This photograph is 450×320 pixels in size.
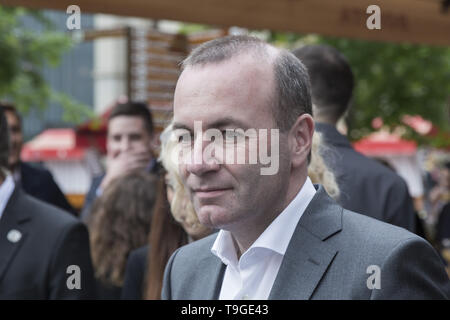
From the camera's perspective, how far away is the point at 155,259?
349cm

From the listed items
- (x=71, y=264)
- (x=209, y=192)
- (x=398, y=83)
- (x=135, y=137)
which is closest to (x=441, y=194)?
(x=398, y=83)

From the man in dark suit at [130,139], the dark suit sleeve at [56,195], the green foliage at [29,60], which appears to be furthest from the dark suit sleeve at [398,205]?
the green foliage at [29,60]

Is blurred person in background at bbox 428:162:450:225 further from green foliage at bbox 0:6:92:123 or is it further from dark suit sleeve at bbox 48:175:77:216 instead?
green foliage at bbox 0:6:92:123

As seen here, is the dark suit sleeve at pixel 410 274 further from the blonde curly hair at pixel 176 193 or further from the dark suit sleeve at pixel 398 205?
Result: the dark suit sleeve at pixel 398 205

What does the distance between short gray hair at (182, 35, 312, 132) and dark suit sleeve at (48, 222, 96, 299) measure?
1.58 meters

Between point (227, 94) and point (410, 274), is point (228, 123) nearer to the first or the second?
point (227, 94)

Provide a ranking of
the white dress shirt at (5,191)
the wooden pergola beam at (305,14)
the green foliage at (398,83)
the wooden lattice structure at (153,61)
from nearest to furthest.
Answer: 1. the white dress shirt at (5,191)
2. the wooden pergola beam at (305,14)
3. the wooden lattice structure at (153,61)
4. the green foliage at (398,83)

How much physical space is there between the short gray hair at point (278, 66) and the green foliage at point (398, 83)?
370 inches

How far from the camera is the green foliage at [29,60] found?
10.7m

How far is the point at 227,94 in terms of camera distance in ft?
5.58

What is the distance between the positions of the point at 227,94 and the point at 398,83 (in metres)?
10.4

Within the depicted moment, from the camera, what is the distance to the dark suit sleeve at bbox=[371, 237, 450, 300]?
1682 millimetres

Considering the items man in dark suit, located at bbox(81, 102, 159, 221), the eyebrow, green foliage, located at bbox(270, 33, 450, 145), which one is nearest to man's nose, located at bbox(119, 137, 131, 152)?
man in dark suit, located at bbox(81, 102, 159, 221)
